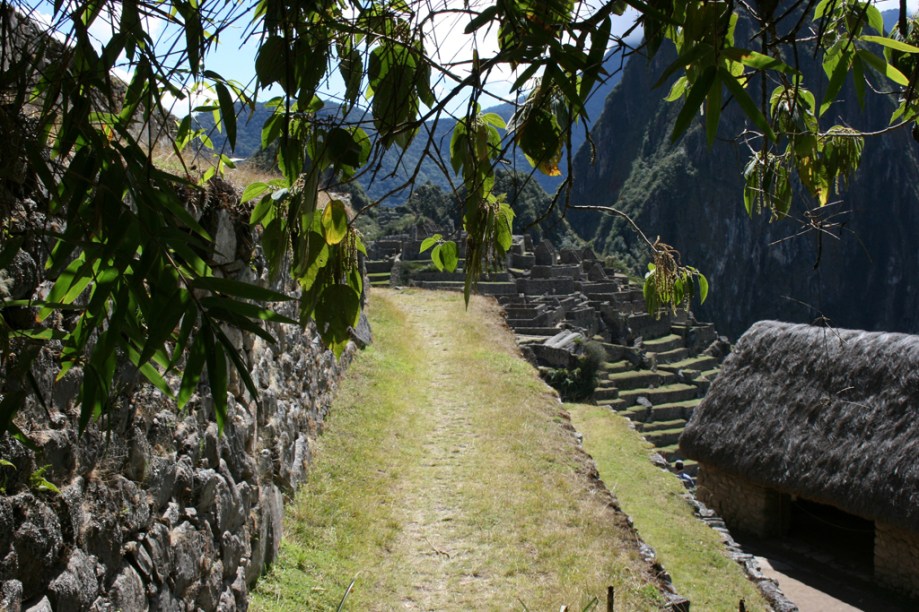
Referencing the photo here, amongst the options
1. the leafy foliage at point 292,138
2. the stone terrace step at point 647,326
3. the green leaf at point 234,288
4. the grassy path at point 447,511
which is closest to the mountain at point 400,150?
the leafy foliage at point 292,138

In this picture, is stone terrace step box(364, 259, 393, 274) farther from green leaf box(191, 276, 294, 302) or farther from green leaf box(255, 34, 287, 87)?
green leaf box(191, 276, 294, 302)

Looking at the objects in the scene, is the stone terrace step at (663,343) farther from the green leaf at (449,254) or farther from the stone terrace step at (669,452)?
the green leaf at (449,254)


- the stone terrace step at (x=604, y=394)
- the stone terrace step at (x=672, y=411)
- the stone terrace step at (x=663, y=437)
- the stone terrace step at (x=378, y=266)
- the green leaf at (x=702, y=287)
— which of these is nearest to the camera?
the green leaf at (x=702, y=287)

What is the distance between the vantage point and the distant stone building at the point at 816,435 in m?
8.00

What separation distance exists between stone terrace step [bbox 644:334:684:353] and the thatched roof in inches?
739

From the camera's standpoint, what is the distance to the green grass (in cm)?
661

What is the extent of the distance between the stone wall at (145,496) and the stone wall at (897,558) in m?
6.40

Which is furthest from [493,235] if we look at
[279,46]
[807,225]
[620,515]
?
[620,515]

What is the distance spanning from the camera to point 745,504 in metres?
9.84

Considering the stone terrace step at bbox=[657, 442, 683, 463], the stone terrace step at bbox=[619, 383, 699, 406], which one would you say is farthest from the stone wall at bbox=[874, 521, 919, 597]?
the stone terrace step at bbox=[619, 383, 699, 406]

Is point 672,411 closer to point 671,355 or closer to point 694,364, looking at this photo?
point 671,355

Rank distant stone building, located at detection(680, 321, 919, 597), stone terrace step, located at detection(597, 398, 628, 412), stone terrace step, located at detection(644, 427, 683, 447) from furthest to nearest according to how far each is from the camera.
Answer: stone terrace step, located at detection(644, 427, 683, 447) < stone terrace step, located at detection(597, 398, 628, 412) < distant stone building, located at detection(680, 321, 919, 597)

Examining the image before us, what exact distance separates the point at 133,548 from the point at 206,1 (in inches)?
87.0

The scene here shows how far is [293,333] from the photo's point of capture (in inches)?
252
